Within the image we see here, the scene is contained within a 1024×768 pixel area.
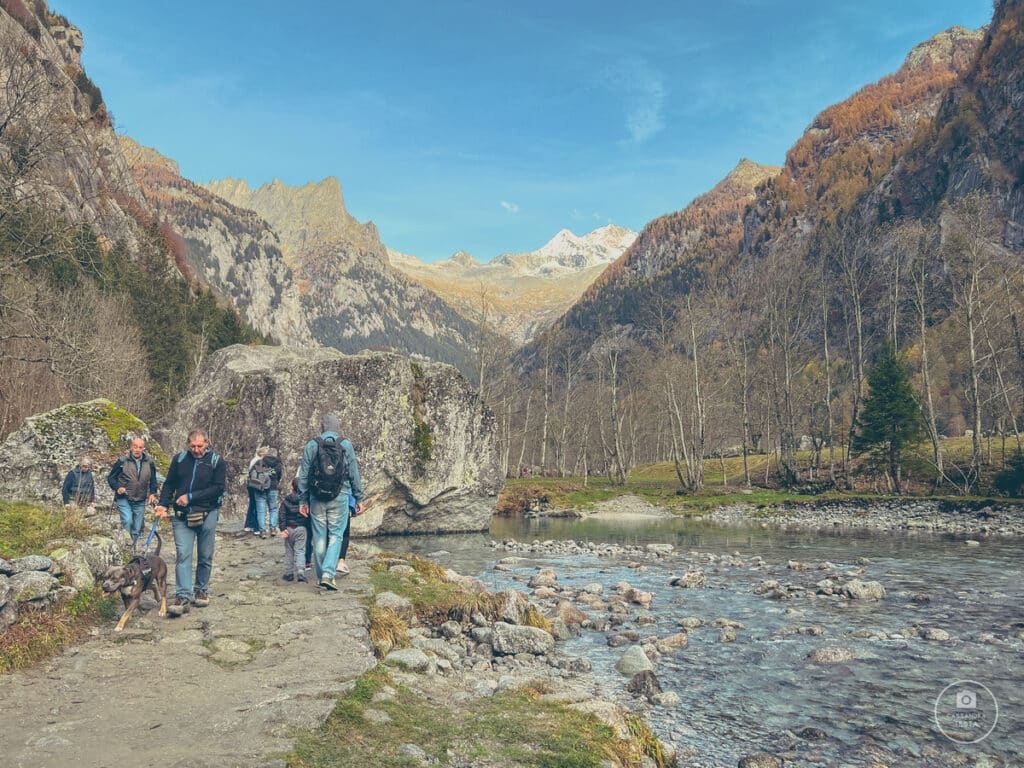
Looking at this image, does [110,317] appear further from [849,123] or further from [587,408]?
[849,123]

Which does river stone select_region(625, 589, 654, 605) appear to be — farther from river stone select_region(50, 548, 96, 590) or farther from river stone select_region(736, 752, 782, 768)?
river stone select_region(50, 548, 96, 590)

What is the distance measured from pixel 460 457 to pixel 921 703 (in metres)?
22.4

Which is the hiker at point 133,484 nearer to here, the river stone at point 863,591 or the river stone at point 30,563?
the river stone at point 30,563

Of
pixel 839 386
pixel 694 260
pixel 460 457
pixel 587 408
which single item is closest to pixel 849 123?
pixel 694 260

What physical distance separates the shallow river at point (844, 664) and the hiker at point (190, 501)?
665 cm

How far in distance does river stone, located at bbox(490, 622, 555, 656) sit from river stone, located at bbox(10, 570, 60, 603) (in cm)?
664

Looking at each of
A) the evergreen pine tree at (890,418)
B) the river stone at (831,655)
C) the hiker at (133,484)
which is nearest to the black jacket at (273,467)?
the hiker at (133,484)

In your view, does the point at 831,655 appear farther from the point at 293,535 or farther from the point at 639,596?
the point at 293,535

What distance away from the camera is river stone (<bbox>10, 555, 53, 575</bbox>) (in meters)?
8.27

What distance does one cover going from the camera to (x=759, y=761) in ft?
22.3

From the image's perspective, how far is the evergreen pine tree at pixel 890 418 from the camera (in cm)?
4206

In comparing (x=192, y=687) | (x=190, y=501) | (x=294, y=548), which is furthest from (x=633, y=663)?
(x=190, y=501)

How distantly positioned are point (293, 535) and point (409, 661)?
511 centimetres

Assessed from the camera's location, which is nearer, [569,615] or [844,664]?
[844,664]
